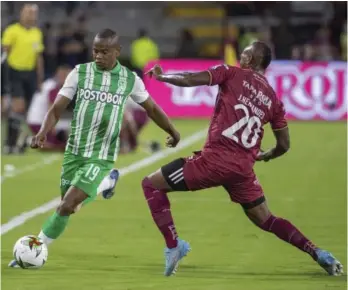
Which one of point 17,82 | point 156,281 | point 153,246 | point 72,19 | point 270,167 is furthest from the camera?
point 72,19

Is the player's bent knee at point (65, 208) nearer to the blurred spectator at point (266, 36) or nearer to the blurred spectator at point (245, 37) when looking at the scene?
the blurred spectator at point (266, 36)

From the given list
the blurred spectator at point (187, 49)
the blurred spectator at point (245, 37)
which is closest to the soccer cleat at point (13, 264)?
the blurred spectator at point (187, 49)

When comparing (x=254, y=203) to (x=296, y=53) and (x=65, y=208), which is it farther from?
(x=296, y=53)

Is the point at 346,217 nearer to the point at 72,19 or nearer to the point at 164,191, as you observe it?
the point at 164,191

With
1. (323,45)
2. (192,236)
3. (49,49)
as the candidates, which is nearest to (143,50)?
(49,49)

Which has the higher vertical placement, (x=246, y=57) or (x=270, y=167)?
(x=246, y=57)

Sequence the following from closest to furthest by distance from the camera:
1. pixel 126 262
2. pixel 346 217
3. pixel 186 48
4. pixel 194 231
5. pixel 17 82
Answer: pixel 126 262, pixel 194 231, pixel 346 217, pixel 17 82, pixel 186 48

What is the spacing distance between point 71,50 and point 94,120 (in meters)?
20.7

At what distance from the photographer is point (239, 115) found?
33.8ft

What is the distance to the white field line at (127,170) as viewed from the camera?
1338cm

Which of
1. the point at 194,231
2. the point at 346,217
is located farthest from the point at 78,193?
the point at 346,217

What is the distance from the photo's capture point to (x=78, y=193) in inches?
412

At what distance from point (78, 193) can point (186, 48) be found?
76.3 feet

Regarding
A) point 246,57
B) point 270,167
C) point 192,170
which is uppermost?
point 246,57
